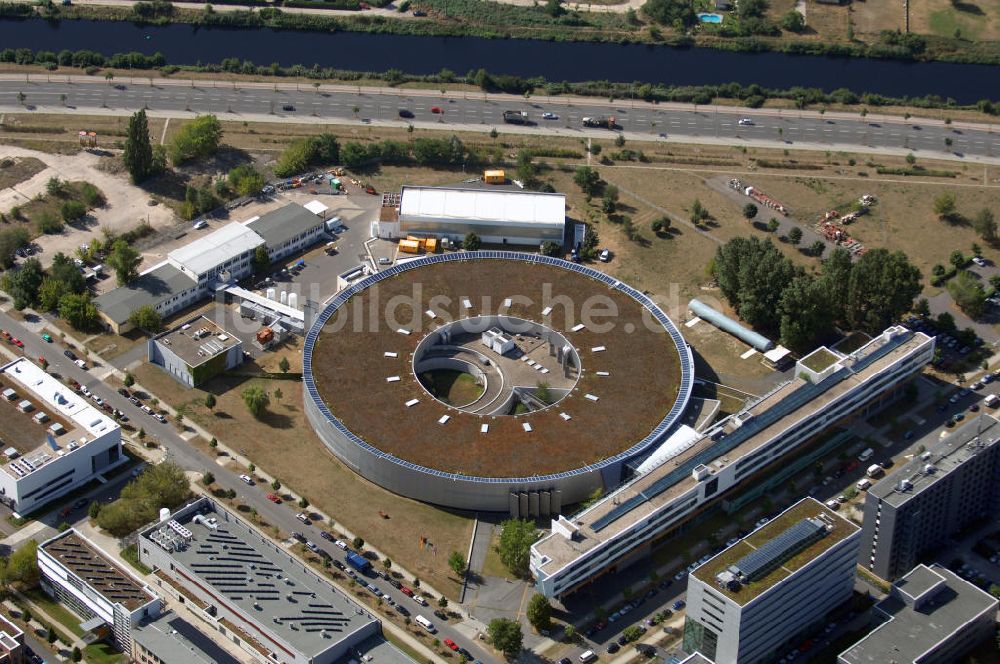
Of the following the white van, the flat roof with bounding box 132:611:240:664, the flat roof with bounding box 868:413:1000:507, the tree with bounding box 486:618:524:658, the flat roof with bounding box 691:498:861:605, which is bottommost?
the white van

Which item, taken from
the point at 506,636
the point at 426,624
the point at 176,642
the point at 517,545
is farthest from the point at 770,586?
the point at 176,642

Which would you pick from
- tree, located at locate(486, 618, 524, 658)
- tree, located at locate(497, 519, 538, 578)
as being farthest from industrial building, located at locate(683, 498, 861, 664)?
tree, located at locate(497, 519, 538, 578)

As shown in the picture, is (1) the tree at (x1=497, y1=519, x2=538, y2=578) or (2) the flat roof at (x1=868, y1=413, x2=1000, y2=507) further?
Answer: (2) the flat roof at (x1=868, y1=413, x2=1000, y2=507)

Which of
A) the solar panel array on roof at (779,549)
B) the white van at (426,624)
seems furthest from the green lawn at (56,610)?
the solar panel array on roof at (779,549)

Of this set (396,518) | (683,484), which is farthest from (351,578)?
(683,484)

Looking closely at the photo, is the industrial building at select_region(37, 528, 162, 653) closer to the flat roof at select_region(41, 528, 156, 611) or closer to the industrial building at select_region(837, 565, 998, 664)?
the flat roof at select_region(41, 528, 156, 611)

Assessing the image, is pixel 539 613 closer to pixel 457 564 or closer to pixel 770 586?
pixel 457 564
